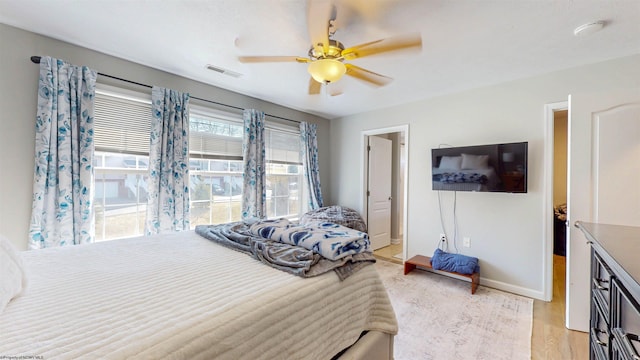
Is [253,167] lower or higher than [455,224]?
higher

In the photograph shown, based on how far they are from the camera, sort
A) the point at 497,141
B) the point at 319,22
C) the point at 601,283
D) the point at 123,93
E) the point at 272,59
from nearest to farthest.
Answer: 1. the point at 601,283
2. the point at 319,22
3. the point at 272,59
4. the point at 123,93
5. the point at 497,141

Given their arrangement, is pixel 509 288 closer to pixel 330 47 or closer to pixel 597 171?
pixel 597 171

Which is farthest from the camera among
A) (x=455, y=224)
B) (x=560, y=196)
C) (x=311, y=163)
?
(x=560, y=196)

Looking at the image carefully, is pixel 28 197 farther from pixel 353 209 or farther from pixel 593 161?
pixel 593 161

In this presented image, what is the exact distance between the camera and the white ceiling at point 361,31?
1.66 metres

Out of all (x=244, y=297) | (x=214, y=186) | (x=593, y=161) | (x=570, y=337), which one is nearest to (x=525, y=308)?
(x=570, y=337)

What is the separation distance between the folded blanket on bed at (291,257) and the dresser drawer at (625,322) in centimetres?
94

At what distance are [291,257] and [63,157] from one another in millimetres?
2131

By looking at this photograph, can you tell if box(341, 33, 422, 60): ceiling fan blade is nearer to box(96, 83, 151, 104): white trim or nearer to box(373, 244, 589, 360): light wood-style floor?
box(96, 83, 151, 104): white trim

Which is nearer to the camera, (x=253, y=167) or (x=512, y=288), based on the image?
(x=512, y=288)

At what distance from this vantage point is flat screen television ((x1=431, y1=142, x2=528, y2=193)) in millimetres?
2641

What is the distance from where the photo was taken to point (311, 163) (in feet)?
13.8

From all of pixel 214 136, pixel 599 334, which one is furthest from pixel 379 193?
pixel 599 334

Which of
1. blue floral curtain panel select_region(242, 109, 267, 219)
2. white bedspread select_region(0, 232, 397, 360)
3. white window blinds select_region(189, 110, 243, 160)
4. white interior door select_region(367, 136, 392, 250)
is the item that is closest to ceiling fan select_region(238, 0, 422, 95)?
white bedspread select_region(0, 232, 397, 360)
